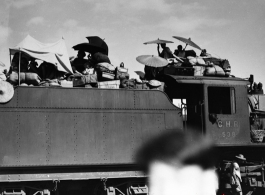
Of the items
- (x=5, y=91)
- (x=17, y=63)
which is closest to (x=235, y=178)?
(x=5, y=91)

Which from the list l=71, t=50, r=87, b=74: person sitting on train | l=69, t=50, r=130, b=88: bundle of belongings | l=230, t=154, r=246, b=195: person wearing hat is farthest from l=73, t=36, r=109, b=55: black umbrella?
l=230, t=154, r=246, b=195: person wearing hat

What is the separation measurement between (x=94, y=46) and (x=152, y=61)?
6.79ft

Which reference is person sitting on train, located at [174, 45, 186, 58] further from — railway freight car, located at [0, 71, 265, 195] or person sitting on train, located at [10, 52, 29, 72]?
person sitting on train, located at [10, 52, 29, 72]

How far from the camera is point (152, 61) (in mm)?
9688

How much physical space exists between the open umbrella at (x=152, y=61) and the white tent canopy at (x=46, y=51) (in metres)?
1.75

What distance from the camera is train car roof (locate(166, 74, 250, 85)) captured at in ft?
30.6

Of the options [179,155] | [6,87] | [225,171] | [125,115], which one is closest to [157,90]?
[125,115]

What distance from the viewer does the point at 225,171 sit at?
959 cm

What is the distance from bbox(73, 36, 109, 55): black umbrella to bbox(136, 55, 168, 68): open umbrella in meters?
1.70

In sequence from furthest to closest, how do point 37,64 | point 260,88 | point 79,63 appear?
point 260,88
point 79,63
point 37,64

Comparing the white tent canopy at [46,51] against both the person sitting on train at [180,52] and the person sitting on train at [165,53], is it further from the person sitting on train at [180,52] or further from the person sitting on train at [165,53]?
the person sitting on train at [180,52]

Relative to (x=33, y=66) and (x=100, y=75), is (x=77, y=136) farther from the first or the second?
(x=33, y=66)

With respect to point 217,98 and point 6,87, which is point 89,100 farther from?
point 217,98

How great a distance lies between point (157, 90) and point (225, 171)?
2.61 m
